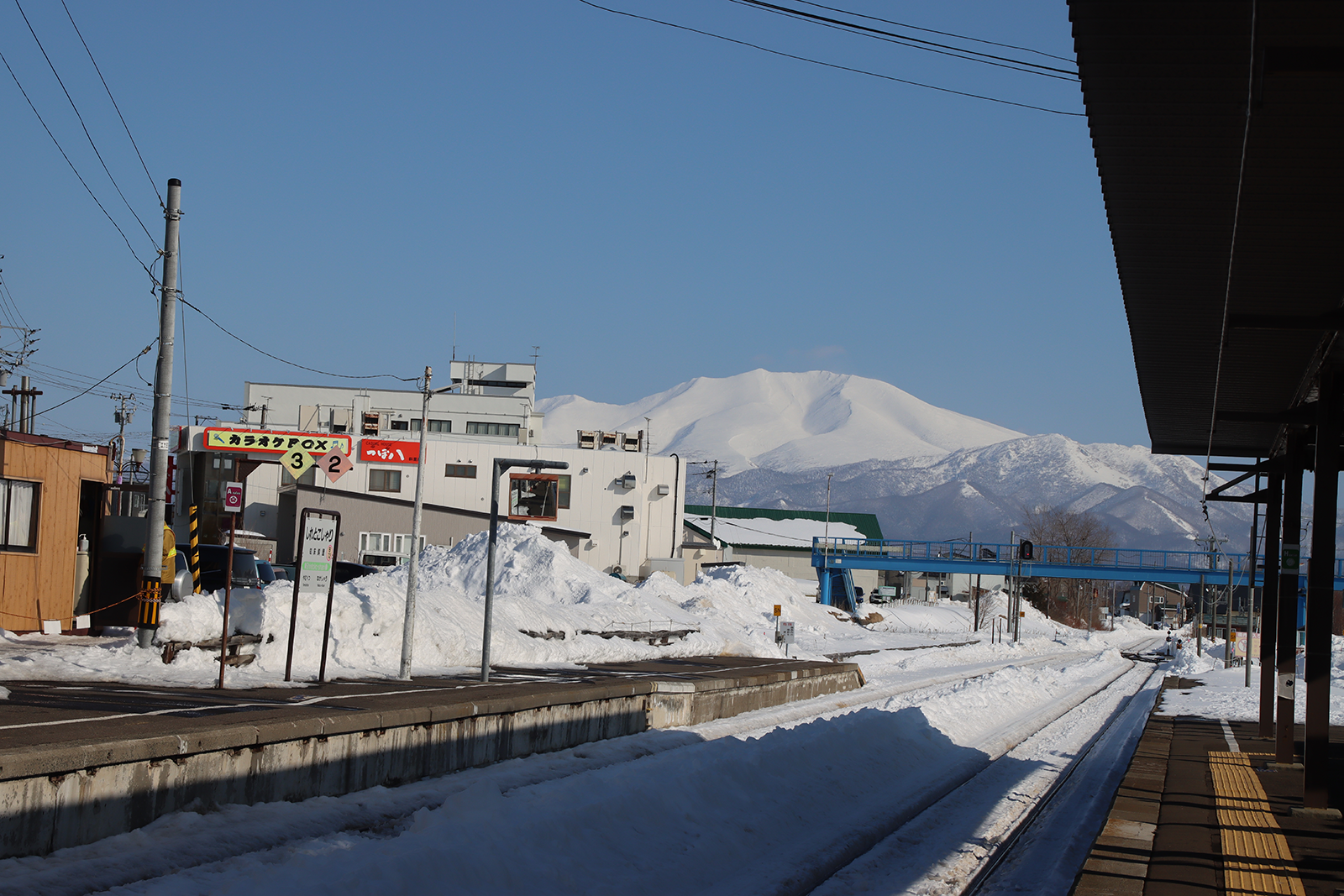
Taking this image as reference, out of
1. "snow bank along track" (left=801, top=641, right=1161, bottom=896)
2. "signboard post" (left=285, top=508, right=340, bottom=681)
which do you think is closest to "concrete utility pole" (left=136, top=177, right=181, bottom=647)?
"signboard post" (left=285, top=508, right=340, bottom=681)

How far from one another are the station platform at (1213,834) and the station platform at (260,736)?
743 cm

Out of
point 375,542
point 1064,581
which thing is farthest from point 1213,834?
point 1064,581

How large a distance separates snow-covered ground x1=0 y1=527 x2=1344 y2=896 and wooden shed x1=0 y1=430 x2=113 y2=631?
106 centimetres

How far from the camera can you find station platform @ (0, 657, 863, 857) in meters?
9.07

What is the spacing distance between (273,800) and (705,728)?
988cm

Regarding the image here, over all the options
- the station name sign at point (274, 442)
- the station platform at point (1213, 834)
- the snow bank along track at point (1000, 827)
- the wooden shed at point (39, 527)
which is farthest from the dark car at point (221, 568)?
the station name sign at point (274, 442)

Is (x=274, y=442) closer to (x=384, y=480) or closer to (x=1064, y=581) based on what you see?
(x=384, y=480)

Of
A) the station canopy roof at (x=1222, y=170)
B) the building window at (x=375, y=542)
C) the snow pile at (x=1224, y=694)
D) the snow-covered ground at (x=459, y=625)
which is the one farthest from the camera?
the building window at (x=375, y=542)

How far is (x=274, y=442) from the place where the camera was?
200ft

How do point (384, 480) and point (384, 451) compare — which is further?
point (384, 480)

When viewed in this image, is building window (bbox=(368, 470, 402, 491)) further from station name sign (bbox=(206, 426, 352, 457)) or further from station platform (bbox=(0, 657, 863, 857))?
station platform (bbox=(0, 657, 863, 857))

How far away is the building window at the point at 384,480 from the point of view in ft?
209

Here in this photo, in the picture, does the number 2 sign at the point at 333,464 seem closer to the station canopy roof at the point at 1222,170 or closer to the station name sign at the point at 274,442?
the station name sign at the point at 274,442

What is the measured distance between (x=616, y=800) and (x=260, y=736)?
11.4 ft
